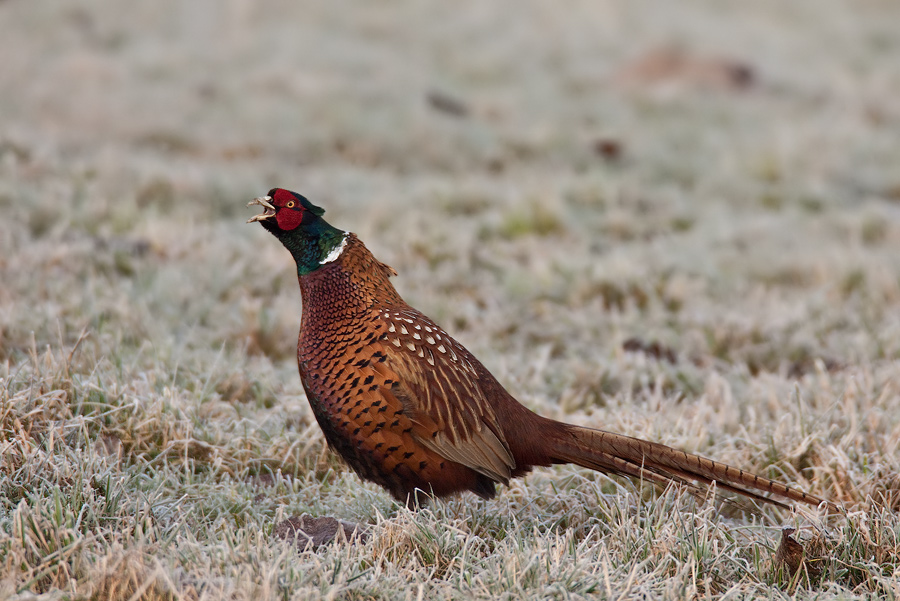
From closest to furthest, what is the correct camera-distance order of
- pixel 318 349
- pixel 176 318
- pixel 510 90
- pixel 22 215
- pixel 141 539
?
pixel 141 539, pixel 318 349, pixel 176 318, pixel 22 215, pixel 510 90

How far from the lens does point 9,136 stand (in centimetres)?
751

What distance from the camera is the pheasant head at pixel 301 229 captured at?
9.78ft

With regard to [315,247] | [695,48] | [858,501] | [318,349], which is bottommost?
[858,501]

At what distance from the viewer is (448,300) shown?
18.8 feet

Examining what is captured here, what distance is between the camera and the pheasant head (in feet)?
9.78

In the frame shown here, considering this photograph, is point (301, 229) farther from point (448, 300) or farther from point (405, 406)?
point (448, 300)

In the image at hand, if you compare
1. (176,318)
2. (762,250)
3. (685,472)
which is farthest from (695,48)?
(685,472)

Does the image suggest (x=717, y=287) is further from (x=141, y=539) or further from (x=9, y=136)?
(x=9, y=136)

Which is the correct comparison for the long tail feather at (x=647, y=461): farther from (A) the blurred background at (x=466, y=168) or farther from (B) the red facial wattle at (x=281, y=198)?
(A) the blurred background at (x=466, y=168)

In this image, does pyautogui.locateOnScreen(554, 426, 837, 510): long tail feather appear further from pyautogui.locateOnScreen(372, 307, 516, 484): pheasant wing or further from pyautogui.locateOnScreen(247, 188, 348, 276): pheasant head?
pyautogui.locateOnScreen(247, 188, 348, 276): pheasant head

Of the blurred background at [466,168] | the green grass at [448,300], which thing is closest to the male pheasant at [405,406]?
the green grass at [448,300]

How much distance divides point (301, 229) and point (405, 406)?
71 centimetres

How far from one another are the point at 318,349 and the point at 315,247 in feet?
1.18

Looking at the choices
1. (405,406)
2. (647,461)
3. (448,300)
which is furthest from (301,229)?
(448,300)
